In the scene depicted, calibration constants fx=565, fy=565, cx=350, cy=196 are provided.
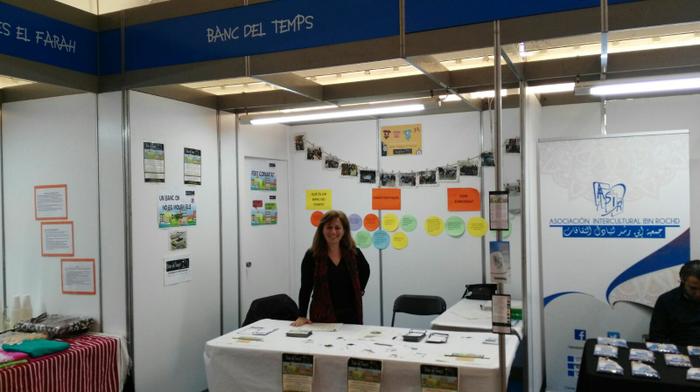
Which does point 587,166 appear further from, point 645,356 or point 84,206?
point 84,206

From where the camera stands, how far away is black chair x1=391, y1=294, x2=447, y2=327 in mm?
4965

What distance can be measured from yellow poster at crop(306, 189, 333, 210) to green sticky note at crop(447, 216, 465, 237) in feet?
4.27

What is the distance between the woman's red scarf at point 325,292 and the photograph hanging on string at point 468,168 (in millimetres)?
1875

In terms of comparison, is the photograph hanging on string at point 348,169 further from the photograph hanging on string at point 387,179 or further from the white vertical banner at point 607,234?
the white vertical banner at point 607,234

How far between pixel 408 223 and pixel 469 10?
9.29 feet

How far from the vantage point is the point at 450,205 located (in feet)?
18.3

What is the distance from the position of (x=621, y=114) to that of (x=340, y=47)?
2.87 metres

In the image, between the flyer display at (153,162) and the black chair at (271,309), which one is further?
the black chair at (271,309)

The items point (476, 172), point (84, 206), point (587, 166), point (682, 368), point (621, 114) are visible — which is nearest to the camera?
point (682, 368)

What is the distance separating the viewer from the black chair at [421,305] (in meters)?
4.96

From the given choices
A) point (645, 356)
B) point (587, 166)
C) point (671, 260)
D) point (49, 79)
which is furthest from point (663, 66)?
point (49, 79)

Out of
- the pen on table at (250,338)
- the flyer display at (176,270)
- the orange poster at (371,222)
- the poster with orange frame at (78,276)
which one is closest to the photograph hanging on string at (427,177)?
the orange poster at (371,222)

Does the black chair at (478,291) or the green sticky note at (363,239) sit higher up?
the green sticky note at (363,239)

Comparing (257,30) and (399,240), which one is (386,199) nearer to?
(399,240)
